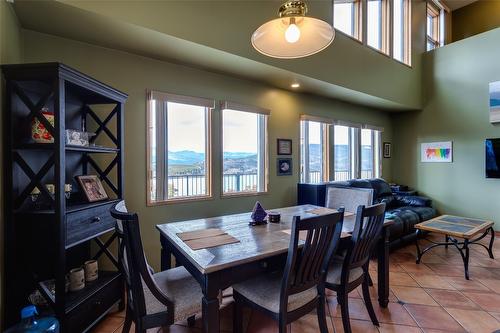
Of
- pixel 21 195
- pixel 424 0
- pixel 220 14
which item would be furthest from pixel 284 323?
pixel 424 0

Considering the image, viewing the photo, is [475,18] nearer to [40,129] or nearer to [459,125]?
[459,125]

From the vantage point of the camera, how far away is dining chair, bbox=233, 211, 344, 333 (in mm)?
1377

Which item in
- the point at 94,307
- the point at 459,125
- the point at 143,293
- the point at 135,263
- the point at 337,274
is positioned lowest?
the point at 94,307

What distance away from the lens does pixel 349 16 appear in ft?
14.3

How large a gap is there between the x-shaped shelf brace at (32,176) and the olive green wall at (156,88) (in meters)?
1.04

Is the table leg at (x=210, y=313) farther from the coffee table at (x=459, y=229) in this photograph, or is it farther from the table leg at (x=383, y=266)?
the coffee table at (x=459, y=229)

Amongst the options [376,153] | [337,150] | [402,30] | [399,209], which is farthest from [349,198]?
[402,30]

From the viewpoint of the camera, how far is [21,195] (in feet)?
5.44

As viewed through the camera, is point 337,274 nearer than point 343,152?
Yes

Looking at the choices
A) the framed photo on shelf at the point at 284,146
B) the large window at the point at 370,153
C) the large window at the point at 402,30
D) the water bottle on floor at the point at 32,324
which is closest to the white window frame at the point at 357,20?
the large window at the point at 402,30

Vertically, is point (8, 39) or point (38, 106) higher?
point (8, 39)

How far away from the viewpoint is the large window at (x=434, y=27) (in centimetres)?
597

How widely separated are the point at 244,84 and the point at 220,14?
3.55 ft

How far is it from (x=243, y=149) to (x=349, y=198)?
1.66m
